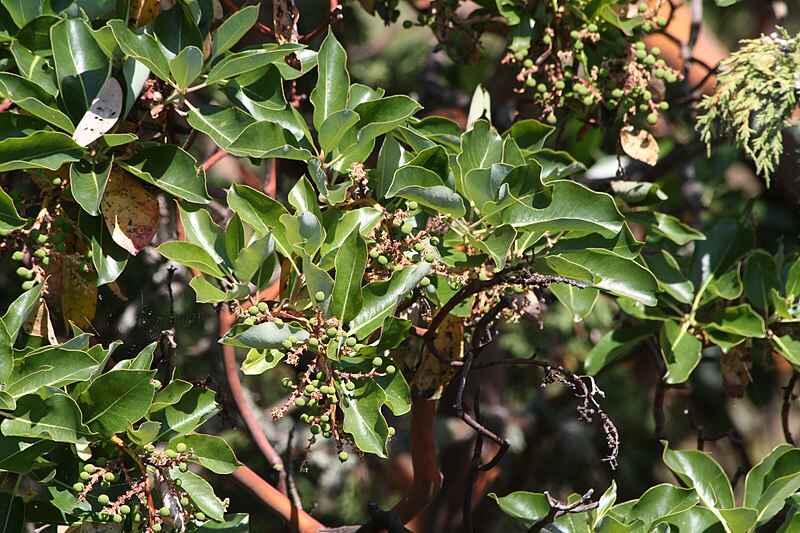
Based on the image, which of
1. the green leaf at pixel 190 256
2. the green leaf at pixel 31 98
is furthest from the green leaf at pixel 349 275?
the green leaf at pixel 31 98

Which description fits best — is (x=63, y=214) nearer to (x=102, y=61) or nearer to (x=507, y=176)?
(x=102, y=61)

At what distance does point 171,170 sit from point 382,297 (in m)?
0.32

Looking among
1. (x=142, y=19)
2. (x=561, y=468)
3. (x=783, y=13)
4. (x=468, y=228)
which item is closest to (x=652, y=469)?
(x=561, y=468)

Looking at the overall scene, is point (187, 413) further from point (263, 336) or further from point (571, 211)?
point (571, 211)

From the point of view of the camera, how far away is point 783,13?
2.31 m

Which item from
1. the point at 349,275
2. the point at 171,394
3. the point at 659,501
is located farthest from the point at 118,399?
the point at 659,501

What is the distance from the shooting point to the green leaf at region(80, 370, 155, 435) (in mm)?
1194

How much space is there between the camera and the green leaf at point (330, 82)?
4.57 feet

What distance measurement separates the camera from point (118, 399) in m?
1.20

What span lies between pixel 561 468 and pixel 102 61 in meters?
1.98

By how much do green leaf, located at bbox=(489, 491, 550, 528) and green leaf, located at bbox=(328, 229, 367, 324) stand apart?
348mm

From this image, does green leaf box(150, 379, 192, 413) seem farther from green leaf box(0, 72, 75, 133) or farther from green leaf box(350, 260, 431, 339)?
green leaf box(0, 72, 75, 133)

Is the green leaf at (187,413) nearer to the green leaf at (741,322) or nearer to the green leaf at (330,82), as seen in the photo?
the green leaf at (330,82)

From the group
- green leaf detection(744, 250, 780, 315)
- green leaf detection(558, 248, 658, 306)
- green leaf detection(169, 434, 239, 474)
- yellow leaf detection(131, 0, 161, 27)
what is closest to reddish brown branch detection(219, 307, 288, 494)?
green leaf detection(169, 434, 239, 474)
